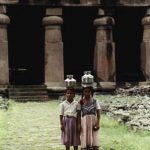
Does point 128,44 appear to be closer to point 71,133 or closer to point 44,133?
point 44,133

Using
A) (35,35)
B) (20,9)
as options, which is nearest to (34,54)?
(35,35)

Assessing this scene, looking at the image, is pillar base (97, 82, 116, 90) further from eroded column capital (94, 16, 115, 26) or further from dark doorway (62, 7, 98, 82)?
dark doorway (62, 7, 98, 82)

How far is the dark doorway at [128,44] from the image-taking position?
2911 cm

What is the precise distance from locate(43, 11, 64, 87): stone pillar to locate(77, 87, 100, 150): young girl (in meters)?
14.6

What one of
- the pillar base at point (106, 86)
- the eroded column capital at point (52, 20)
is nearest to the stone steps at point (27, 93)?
the pillar base at point (106, 86)

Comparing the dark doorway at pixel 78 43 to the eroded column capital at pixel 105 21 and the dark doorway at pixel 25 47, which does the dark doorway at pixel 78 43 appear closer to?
the dark doorway at pixel 25 47

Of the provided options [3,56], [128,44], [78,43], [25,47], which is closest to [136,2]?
[128,44]

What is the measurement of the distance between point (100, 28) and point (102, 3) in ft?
3.87

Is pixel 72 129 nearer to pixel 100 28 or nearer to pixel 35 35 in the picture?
pixel 100 28

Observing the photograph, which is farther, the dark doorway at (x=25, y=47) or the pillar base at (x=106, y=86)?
the dark doorway at (x=25, y=47)

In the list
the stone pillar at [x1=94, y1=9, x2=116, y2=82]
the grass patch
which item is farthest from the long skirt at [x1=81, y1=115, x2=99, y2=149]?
the stone pillar at [x1=94, y1=9, x2=116, y2=82]

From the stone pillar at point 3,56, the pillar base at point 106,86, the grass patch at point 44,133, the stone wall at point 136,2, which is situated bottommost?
the grass patch at point 44,133

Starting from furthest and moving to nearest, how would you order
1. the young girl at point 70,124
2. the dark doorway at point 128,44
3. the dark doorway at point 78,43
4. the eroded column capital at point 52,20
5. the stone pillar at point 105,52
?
the dark doorway at point 128,44
the dark doorway at point 78,43
the stone pillar at point 105,52
the eroded column capital at point 52,20
the young girl at point 70,124

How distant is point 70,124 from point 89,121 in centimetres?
39
